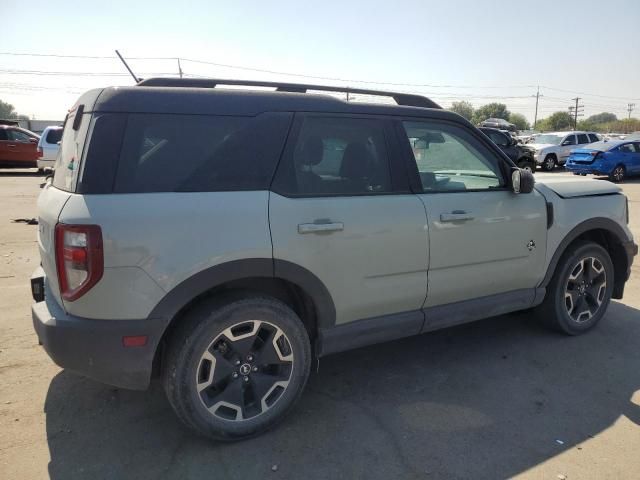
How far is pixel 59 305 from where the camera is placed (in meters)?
2.53

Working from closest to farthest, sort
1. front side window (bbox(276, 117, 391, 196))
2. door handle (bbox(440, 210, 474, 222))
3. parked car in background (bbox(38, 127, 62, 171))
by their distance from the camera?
front side window (bbox(276, 117, 391, 196)) → door handle (bbox(440, 210, 474, 222)) → parked car in background (bbox(38, 127, 62, 171))

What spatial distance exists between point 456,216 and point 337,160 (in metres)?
0.91

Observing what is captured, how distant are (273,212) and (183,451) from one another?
138 cm

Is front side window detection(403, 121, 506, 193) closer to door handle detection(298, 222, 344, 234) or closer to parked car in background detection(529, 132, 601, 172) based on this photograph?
door handle detection(298, 222, 344, 234)

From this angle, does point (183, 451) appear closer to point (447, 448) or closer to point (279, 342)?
point (279, 342)

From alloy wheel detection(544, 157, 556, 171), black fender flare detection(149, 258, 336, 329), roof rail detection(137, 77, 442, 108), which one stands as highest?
roof rail detection(137, 77, 442, 108)

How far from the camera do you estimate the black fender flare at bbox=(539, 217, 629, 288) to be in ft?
12.8

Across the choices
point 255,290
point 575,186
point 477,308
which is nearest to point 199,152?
point 255,290

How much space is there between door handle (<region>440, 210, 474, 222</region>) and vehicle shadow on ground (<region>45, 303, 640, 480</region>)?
3.73ft

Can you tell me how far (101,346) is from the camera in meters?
2.39

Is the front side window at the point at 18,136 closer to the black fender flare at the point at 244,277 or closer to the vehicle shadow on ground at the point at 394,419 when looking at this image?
the vehicle shadow on ground at the point at 394,419

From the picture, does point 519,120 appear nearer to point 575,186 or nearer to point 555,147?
point 555,147

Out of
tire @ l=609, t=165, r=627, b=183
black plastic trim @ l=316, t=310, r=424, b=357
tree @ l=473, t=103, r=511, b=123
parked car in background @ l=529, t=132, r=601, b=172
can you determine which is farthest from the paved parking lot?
tree @ l=473, t=103, r=511, b=123

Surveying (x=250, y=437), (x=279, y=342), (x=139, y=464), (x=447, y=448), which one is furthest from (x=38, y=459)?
(x=447, y=448)
